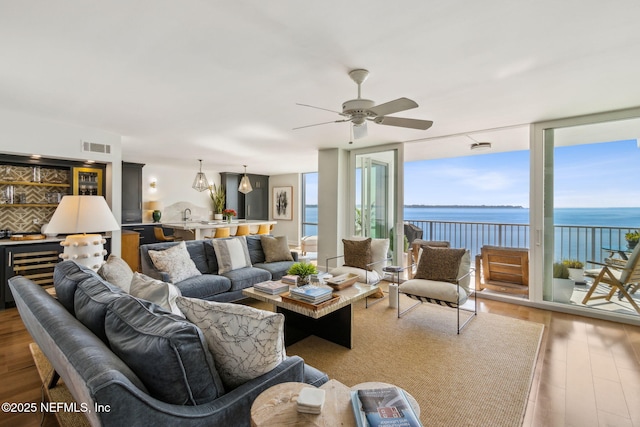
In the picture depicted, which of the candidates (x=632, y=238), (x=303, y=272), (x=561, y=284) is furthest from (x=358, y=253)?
(x=632, y=238)

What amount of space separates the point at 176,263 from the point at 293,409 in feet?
9.71

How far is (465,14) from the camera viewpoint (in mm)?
1820

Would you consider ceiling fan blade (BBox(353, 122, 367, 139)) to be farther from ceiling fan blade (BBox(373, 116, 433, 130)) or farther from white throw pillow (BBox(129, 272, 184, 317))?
white throw pillow (BBox(129, 272, 184, 317))

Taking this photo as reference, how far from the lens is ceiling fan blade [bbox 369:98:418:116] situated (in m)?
2.35

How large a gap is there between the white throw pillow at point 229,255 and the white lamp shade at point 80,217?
4.67 ft

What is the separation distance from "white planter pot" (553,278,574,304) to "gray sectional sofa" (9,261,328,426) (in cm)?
408

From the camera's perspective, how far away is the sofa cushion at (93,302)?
141cm

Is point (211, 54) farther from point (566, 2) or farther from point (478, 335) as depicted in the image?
point (478, 335)

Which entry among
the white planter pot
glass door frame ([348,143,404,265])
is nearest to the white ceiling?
glass door frame ([348,143,404,265])

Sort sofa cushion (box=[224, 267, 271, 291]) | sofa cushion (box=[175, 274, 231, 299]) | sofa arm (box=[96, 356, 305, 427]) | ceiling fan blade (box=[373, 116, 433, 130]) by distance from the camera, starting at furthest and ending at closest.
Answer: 1. sofa cushion (box=[224, 267, 271, 291])
2. sofa cushion (box=[175, 274, 231, 299])
3. ceiling fan blade (box=[373, 116, 433, 130])
4. sofa arm (box=[96, 356, 305, 427])

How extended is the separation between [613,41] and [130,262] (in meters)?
7.02

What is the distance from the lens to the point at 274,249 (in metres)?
4.68

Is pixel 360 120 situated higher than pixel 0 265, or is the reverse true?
pixel 360 120

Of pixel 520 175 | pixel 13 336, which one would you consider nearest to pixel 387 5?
pixel 13 336
